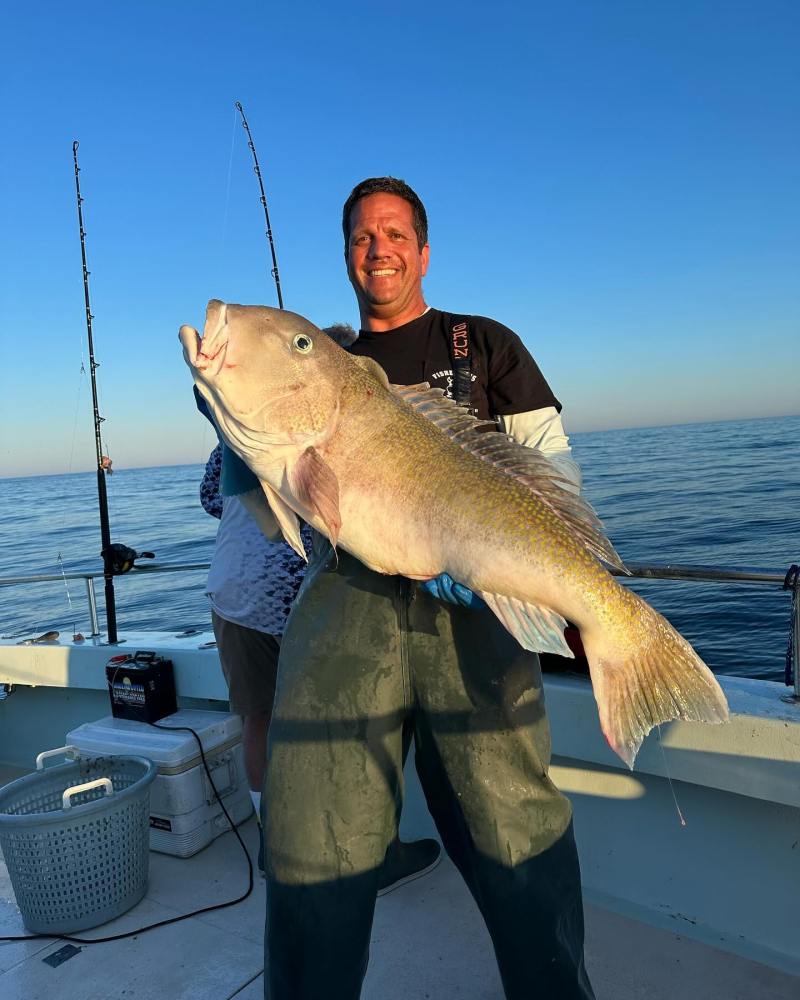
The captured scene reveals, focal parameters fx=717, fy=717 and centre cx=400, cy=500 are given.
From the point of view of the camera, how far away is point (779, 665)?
7770 mm

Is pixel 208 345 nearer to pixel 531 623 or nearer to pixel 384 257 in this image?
pixel 384 257

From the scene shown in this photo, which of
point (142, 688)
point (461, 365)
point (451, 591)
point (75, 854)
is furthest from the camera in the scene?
point (142, 688)

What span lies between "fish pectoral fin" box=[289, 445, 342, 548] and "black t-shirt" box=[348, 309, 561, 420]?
553 millimetres

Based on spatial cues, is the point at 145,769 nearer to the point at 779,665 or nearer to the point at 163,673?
the point at 163,673

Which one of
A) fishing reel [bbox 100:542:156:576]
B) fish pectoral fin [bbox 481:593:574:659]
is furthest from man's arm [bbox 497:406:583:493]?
fishing reel [bbox 100:542:156:576]

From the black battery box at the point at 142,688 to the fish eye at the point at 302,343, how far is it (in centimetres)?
294

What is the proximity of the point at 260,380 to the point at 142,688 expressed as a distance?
2.92 metres

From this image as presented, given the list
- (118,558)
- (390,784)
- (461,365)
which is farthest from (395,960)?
(118,558)

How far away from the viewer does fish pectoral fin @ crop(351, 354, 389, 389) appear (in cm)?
221

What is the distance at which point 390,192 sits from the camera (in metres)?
2.51

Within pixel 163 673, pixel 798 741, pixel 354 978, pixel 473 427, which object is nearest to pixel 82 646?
pixel 163 673

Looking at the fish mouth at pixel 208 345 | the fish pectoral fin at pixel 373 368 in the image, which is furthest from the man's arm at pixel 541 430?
the fish mouth at pixel 208 345

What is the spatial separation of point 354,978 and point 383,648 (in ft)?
3.35

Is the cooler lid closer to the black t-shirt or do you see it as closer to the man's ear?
the black t-shirt
